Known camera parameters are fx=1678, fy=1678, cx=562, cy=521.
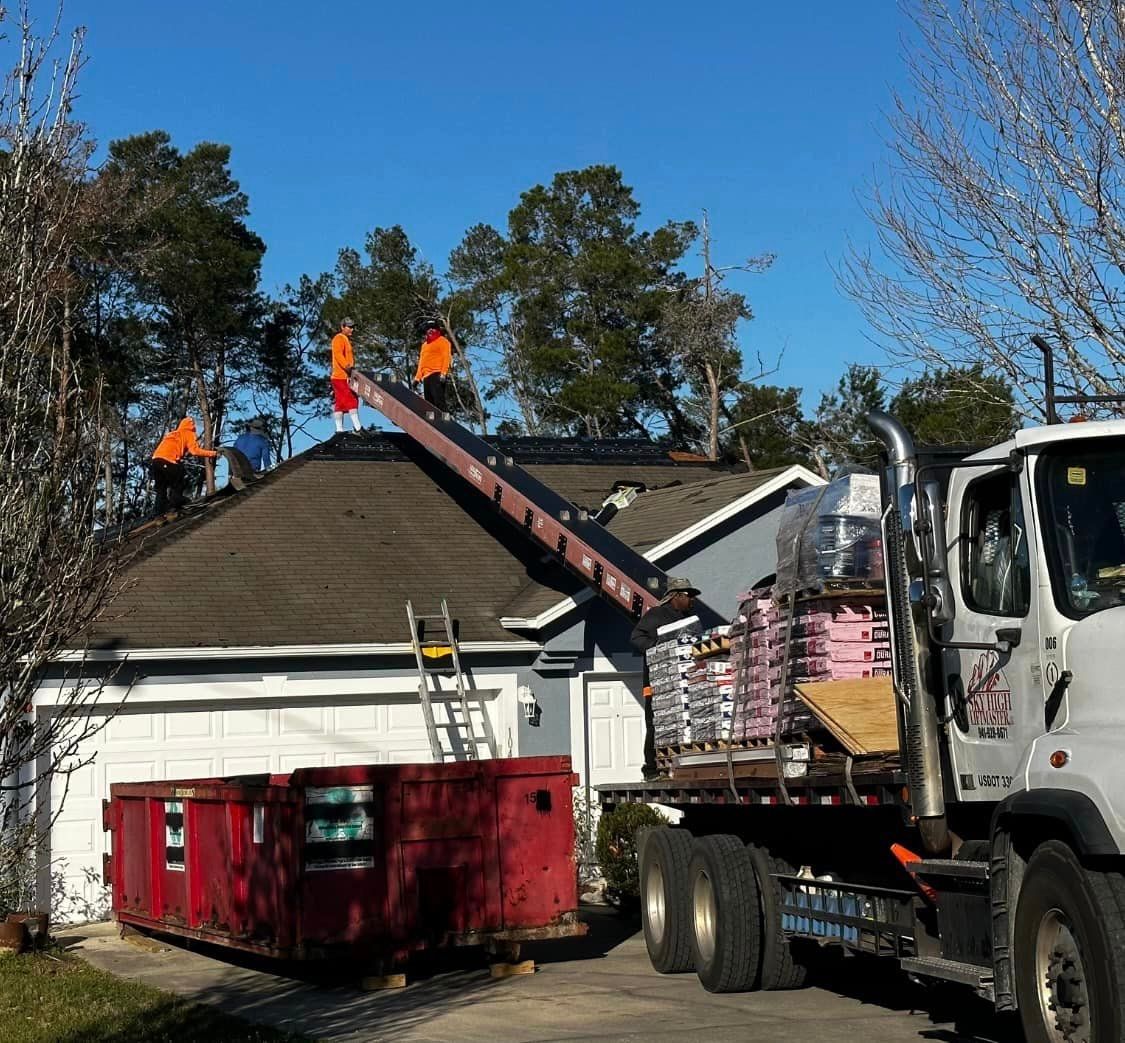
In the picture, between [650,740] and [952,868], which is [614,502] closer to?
[650,740]

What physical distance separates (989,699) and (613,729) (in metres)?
11.8

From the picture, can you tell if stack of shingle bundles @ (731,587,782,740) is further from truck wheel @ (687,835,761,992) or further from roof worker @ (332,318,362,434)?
roof worker @ (332,318,362,434)

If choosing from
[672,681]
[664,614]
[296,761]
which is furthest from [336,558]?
[672,681]

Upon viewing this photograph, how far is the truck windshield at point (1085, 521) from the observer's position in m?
7.73

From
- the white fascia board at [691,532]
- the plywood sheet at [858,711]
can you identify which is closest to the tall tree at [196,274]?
the white fascia board at [691,532]

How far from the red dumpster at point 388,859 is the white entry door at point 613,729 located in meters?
6.42

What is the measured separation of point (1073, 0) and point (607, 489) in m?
11.3

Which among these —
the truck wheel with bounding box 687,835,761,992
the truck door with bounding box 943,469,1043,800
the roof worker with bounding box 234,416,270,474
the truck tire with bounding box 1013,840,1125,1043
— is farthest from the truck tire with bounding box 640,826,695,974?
the roof worker with bounding box 234,416,270,474

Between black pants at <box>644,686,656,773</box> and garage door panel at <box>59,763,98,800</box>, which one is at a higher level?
black pants at <box>644,686,656,773</box>

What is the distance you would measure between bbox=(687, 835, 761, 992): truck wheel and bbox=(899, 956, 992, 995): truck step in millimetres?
2719

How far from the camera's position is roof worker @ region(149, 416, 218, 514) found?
2297cm

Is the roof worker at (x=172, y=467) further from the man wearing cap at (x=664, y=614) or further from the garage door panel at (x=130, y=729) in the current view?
the man wearing cap at (x=664, y=614)

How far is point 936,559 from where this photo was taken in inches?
323

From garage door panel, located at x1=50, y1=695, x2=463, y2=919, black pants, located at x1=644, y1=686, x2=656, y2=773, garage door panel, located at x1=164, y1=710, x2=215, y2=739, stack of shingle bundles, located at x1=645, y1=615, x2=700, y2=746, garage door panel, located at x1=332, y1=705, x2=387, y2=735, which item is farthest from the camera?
garage door panel, located at x1=332, y1=705, x2=387, y2=735
